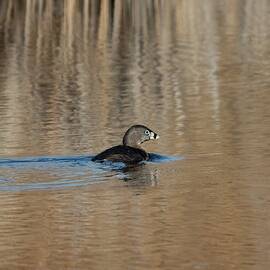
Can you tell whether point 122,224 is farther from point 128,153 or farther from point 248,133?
point 248,133

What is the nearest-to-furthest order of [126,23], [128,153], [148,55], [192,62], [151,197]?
[151,197]
[128,153]
[192,62]
[148,55]
[126,23]

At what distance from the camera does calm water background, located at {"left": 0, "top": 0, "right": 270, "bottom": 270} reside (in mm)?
9656

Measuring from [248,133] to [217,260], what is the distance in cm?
629

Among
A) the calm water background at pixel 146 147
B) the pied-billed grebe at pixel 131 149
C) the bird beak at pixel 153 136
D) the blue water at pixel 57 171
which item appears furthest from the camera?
the bird beak at pixel 153 136

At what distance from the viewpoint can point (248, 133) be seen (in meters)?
15.3

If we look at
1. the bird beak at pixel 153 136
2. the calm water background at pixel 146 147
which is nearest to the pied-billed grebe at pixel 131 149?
the bird beak at pixel 153 136

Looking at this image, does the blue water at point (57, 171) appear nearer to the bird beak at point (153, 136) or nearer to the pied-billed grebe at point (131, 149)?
the pied-billed grebe at point (131, 149)

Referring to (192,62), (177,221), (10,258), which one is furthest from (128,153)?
(192,62)

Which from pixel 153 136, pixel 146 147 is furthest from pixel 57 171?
pixel 146 147

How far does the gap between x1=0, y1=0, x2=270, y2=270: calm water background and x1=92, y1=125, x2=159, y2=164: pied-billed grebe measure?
0.71 feet

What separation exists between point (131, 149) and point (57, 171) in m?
1.26

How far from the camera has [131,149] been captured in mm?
13984

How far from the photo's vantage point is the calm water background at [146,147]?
9656 mm

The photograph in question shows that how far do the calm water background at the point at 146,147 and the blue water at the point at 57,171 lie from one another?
0.07ft
